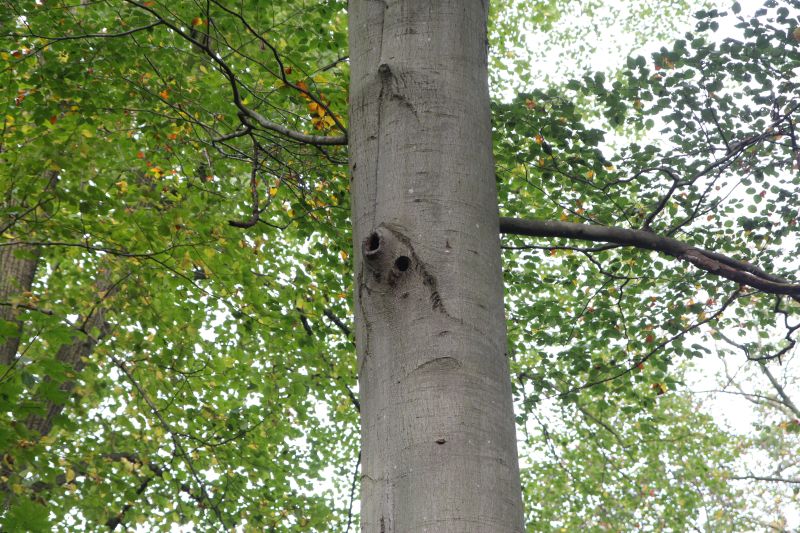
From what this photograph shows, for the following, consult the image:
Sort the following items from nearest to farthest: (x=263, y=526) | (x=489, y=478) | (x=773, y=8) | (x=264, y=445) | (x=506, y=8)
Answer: (x=489, y=478)
(x=773, y=8)
(x=263, y=526)
(x=264, y=445)
(x=506, y=8)

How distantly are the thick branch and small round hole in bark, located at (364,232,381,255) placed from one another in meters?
0.57

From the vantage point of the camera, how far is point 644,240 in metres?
2.32

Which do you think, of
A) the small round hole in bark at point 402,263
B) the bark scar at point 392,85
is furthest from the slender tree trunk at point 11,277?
the small round hole in bark at point 402,263

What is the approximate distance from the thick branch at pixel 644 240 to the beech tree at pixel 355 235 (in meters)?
0.01

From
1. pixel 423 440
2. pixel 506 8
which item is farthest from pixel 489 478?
pixel 506 8

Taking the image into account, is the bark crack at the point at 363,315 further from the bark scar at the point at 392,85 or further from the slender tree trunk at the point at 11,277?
the slender tree trunk at the point at 11,277

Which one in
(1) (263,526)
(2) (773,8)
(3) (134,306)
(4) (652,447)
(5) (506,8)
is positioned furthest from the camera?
(5) (506,8)

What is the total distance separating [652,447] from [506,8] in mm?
8366

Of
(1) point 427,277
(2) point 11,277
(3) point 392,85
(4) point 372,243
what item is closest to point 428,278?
(1) point 427,277

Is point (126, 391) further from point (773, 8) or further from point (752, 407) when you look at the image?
point (752, 407)

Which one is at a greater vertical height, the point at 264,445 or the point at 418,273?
the point at 264,445

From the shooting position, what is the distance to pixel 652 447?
457 inches

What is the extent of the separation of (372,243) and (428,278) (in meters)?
0.15

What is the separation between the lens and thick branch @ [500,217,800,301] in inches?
82.2
